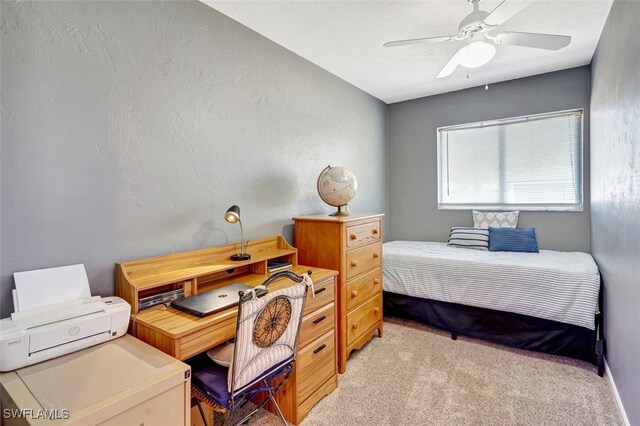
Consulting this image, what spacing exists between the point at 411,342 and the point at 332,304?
1111 millimetres

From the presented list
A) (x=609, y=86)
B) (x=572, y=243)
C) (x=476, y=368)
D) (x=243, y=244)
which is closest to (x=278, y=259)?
(x=243, y=244)

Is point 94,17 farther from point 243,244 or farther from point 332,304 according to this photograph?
point 332,304

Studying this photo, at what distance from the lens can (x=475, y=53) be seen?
87.0 inches

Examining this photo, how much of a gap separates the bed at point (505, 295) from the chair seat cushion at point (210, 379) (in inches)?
80.8

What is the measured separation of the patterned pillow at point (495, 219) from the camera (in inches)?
138

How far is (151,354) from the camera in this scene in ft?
3.91

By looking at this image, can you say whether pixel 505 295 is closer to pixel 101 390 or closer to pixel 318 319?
pixel 318 319

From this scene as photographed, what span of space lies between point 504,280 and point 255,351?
2.22m

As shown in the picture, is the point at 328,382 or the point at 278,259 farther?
the point at 278,259

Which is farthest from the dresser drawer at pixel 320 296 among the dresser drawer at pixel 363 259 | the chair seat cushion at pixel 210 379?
the chair seat cushion at pixel 210 379

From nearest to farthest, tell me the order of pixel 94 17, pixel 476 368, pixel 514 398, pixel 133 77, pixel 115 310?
pixel 115 310 < pixel 94 17 < pixel 133 77 < pixel 514 398 < pixel 476 368

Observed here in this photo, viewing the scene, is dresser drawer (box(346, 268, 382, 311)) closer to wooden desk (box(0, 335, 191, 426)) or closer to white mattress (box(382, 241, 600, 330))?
white mattress (box(382, 241, 600, 330))

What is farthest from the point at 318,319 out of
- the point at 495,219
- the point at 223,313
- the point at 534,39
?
the point at 495,219

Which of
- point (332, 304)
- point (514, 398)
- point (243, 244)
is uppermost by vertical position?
point (243, 244)
